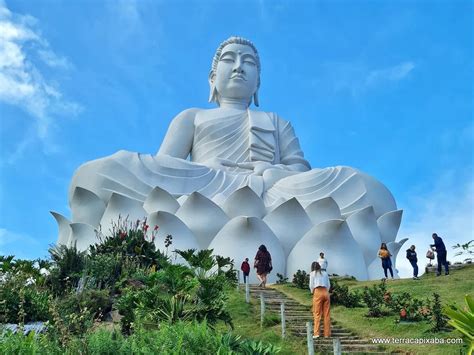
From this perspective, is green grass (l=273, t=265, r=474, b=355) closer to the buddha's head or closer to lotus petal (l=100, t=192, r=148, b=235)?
lotus petal (l=100, t=192, r=148, b=235)

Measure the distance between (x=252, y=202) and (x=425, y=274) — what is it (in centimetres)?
482

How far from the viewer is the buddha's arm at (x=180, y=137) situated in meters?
20.9

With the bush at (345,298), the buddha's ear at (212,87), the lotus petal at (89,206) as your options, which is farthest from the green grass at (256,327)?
the buddha's ear at (212,87)

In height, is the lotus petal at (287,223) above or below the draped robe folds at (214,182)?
below

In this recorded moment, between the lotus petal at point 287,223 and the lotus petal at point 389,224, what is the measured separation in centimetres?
295

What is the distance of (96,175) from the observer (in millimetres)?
18172

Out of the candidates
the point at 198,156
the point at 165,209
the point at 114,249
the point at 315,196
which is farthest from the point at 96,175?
the point at 315,196

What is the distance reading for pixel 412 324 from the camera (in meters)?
9.05

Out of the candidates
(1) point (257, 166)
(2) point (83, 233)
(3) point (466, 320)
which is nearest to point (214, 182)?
(1) point (257, 166)

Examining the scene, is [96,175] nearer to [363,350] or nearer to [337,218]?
[337,218]

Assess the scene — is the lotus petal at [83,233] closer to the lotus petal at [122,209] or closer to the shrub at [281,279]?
the lotus petal at [122,209]

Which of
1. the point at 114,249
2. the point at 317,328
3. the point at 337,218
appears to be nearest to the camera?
the point at 317,328

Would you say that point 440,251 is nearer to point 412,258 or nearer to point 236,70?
point 412,258

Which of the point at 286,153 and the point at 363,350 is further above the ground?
the point at 286,153
